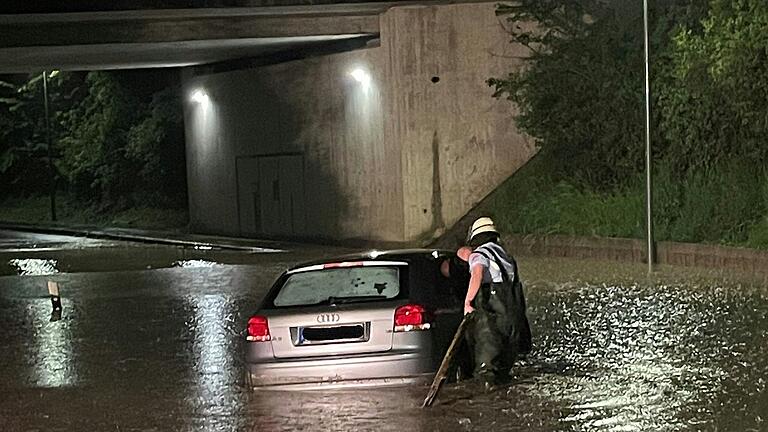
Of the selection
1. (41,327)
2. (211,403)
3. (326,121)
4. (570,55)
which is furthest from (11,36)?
(211,403)

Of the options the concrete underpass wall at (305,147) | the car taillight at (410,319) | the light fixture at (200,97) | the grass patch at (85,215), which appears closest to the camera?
the car taillight at (410,319)

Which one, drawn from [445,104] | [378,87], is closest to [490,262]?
[445,104]

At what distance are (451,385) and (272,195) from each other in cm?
2689

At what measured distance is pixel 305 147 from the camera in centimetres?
3712

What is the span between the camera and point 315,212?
37.0 metres

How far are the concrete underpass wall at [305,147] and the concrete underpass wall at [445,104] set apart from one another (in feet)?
1.97

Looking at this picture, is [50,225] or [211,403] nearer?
[211,403]

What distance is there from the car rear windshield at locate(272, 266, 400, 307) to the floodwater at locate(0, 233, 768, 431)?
771 millimetres

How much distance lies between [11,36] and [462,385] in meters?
23.2

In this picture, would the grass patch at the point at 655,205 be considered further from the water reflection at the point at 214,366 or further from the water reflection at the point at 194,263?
the water reflection at the point at 214,366

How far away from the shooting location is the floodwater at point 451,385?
11398mm

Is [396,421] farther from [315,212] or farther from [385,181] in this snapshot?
[315,212]

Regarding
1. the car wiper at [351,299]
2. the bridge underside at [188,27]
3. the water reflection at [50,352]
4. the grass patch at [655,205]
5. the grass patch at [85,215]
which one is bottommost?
the grass patch at [85,215]

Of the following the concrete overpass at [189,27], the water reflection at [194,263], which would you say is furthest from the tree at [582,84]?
the water reflection at [194,263]
